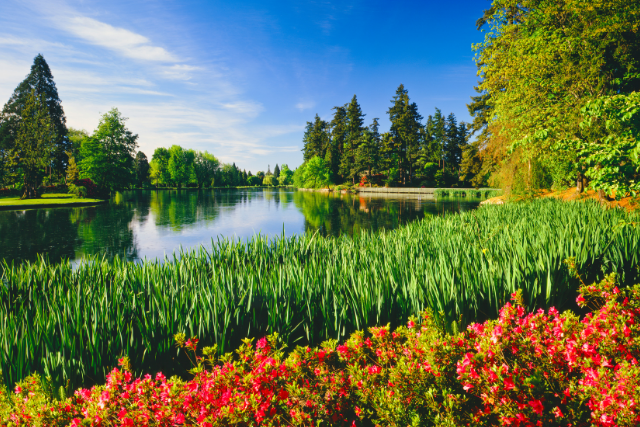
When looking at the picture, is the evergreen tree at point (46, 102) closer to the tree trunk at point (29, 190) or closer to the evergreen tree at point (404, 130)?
the tree trunk at point (29, 190)

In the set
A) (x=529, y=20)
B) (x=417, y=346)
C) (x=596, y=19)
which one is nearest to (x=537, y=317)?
(x=417, y=346)

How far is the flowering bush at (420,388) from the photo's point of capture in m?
1.63

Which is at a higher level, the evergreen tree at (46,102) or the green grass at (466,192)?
the evergreen tree at (46,102)

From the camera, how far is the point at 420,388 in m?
1.79

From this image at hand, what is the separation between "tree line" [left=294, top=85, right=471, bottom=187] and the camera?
187ft

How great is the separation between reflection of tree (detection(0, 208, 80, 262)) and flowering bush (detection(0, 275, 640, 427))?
7.14m

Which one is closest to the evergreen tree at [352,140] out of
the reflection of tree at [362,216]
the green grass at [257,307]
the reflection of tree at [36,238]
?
the reflection of tree at [362,216]

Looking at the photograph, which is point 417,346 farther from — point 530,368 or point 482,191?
point 482,191

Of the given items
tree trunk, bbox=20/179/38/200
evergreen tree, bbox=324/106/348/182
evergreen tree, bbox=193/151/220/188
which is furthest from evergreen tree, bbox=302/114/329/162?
tree trunk, bbox=20/179/38/200

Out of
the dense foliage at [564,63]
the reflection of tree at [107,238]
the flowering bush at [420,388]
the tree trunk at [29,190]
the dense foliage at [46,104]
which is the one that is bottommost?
the reflection of tree at [107,238]

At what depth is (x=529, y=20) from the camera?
11008mm

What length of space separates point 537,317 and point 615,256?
293 cm

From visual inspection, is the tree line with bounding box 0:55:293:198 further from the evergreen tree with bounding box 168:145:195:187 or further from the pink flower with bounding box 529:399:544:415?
the pink flower with bounding box 529:399:544:415

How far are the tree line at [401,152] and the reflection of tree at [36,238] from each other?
4601 centimetres
